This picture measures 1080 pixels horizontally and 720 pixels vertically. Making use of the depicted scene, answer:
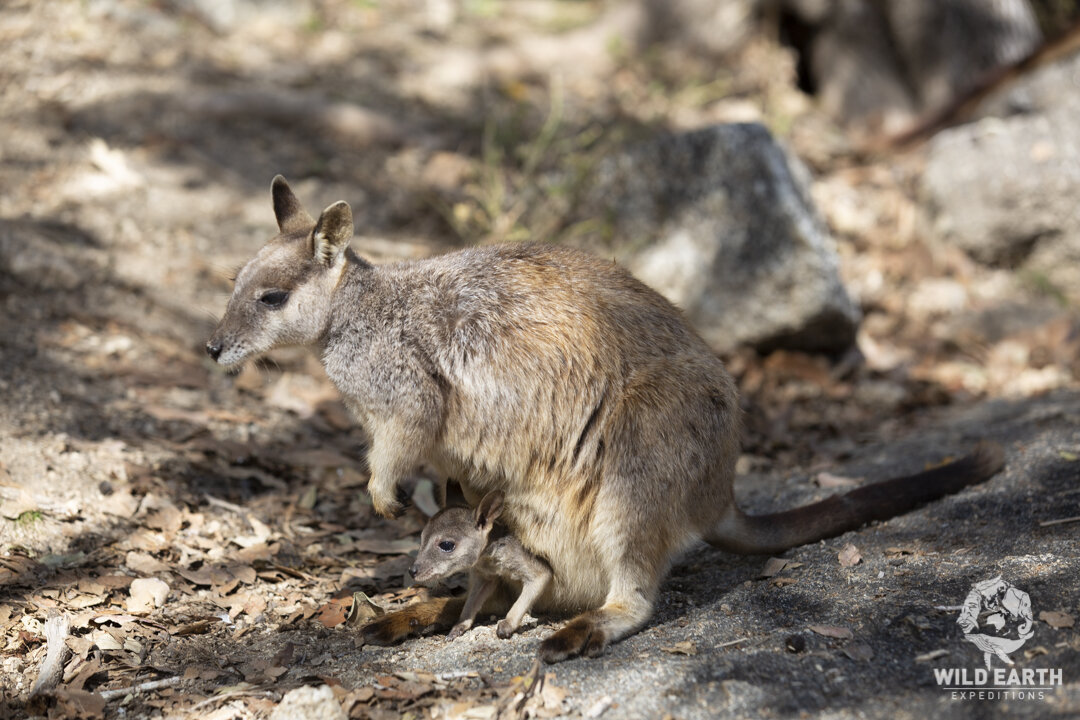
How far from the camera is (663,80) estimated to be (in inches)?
472

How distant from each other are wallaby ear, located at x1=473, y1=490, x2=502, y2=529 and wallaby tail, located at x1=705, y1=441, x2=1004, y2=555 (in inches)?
44.8

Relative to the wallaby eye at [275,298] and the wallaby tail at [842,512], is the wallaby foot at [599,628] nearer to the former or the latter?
the wallaby tail at [842,512]

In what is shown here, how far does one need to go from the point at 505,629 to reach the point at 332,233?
2.09 metres

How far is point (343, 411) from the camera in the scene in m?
7.39

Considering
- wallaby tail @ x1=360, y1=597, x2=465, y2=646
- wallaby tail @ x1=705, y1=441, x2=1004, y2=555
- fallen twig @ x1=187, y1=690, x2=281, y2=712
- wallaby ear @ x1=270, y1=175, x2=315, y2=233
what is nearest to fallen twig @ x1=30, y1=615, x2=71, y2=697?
fallen twig @ x1=187, y1=690, x2=281, y2=712

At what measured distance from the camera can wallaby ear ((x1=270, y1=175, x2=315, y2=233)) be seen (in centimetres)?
517

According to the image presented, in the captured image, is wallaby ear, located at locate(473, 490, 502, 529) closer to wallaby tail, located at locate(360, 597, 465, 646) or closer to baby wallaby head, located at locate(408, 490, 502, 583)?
baby wallaby head, located at locate(408, 490, 502, 583)

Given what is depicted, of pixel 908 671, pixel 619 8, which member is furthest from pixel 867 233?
pixel 908 671

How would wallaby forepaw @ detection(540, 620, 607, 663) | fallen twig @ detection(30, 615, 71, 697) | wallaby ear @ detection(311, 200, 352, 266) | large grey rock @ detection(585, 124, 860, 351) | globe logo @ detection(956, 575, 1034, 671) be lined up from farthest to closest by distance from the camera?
large grey rock @ detection(585, 124, 860, 351), wallaby ear @ detection(311, 200, 352, 266), wallaby forepaw @ detection(540, 620, 607, 663), fallen twig @ detection(30, 615, 71, 697), globe logo @ detection(956, 575, 1034, 671)

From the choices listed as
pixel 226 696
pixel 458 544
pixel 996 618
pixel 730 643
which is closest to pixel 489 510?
pixel 458 544

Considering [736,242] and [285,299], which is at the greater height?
[736,242]

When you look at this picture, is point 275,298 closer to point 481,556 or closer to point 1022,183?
point 481,556

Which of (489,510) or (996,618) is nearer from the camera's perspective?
(996,618)

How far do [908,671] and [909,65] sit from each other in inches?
371
